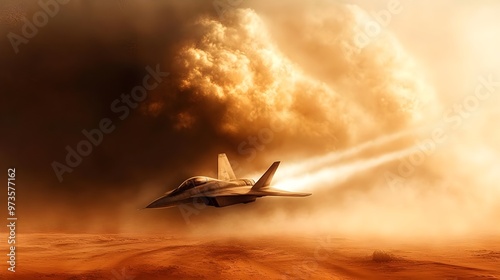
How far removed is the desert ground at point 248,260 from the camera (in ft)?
64.1

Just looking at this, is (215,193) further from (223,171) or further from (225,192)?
(223,171)

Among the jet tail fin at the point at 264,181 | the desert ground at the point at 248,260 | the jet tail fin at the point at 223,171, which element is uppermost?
the jet tail fin at the point at 223,171

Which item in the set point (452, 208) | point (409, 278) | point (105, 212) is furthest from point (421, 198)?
point (105, 212)

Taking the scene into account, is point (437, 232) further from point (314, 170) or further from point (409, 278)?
point (409, 278)

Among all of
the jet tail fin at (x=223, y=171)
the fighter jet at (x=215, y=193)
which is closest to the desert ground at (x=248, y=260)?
the fighter jet at (x=215, y=193)

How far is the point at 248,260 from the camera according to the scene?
22844 millimetres

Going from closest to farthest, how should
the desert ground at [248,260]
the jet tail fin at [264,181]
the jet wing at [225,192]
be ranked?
the desert ground at [248,260]
the jet wing at [225,192]
the jet tail fin at [264,181]

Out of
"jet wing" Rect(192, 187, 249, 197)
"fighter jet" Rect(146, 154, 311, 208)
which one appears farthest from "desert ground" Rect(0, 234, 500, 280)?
"jet wing" Rect(192, 187, 249, 197)

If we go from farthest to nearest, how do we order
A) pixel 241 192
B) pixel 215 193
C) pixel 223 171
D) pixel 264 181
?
pixel 223 171, pixel 264 181, pixel 241 192, pixel 215 193

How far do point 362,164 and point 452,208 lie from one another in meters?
14.5

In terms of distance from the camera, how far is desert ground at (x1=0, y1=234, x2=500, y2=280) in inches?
770

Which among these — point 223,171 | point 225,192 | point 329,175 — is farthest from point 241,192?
point 329,175

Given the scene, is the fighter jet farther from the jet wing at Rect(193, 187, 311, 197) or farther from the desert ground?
the desert ground

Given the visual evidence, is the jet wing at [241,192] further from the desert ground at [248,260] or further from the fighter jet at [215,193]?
the desert ground at [248,260]
